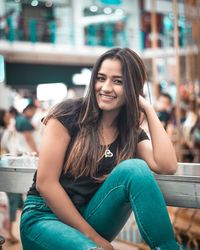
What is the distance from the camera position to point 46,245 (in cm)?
145

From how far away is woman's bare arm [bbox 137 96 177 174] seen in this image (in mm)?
1619

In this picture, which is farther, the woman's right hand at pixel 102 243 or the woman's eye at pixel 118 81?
the woman's eye at pixel 118 81

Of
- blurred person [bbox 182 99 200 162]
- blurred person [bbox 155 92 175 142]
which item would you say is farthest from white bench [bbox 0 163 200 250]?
blurred person [bbox 155 92 175 142]

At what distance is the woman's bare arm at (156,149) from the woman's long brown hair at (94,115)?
0.05m

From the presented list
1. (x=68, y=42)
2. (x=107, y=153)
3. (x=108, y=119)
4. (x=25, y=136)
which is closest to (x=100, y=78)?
(x=108, y=119)

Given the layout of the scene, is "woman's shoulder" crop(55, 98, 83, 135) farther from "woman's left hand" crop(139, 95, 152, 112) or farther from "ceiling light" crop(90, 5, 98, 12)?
"ceiling light" crop(90, 5, 98, 12)

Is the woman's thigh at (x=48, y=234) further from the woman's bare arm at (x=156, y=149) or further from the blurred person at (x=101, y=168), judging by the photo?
the woman's bare arm at (x=156, y=149)

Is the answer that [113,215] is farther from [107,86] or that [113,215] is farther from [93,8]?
[93,8]

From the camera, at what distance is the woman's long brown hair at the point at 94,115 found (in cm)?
157

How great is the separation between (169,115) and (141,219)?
400 cm

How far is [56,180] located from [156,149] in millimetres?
391

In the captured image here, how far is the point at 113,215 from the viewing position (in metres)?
1.51

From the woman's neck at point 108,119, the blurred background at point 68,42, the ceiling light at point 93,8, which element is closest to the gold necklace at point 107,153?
the woman's neck at point 108,119

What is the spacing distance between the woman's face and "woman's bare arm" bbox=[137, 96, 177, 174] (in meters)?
0.14
